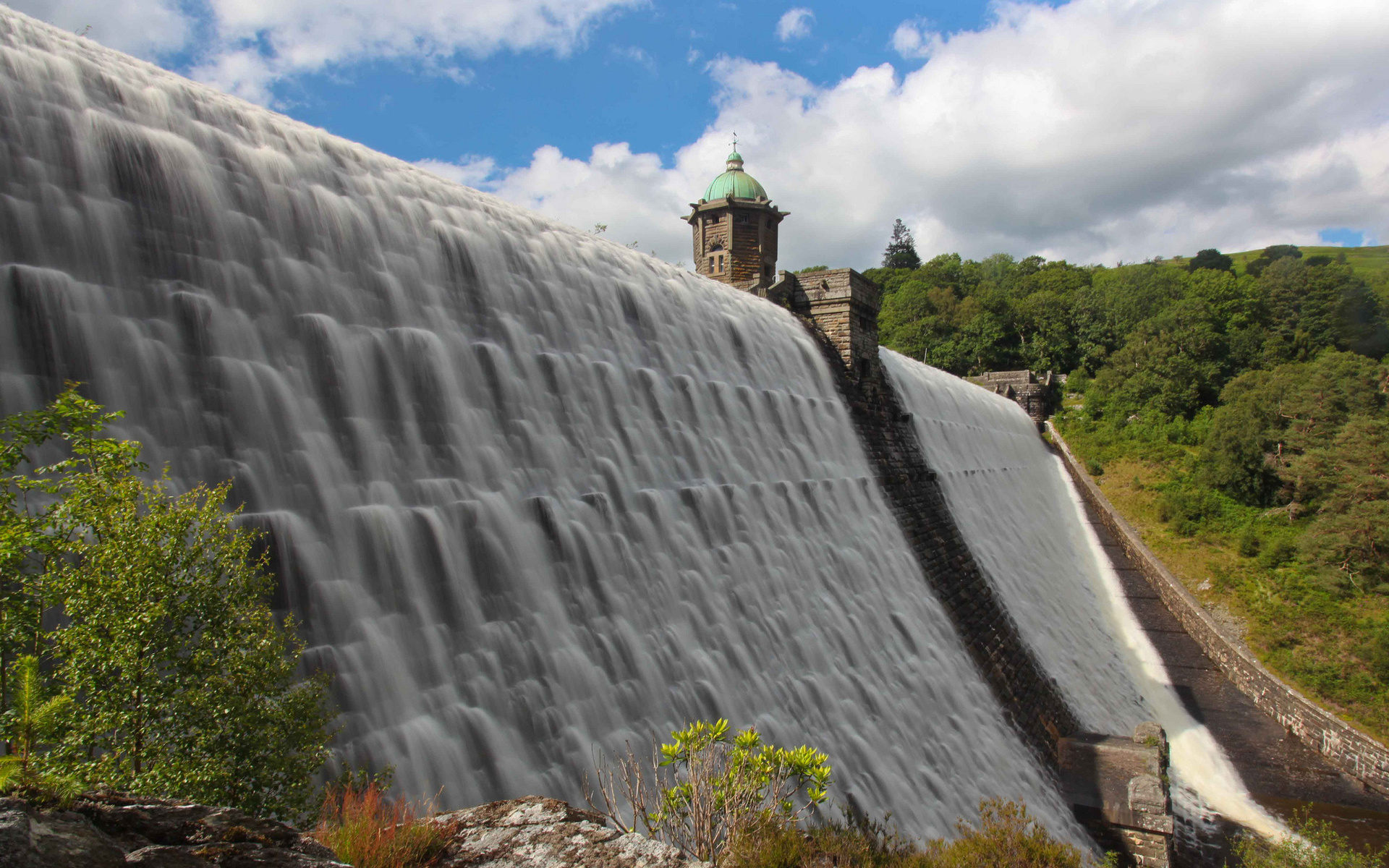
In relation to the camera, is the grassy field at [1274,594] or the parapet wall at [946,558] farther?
the grassy field at [1274,594]

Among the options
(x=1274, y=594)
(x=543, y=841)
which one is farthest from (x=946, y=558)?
(x=1274, y=594)

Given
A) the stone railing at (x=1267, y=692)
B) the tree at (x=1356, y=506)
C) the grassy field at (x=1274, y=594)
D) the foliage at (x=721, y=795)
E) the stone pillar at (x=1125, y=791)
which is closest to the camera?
the foliage at (x=721, y=795)

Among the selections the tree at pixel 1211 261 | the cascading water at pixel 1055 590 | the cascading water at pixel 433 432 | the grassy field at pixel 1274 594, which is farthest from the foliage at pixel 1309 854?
the tree at pixel 1211 261

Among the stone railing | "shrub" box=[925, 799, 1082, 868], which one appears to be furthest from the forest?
"shrub" box=[925, 799, 1082, 868]

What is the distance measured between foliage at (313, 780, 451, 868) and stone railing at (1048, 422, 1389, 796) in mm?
23967

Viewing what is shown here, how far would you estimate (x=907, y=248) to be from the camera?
108 metres

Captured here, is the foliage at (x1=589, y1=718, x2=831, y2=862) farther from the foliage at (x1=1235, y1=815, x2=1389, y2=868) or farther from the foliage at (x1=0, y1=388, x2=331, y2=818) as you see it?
the foliage at (x1=1235, y1=815, x2=1389, y2=868)

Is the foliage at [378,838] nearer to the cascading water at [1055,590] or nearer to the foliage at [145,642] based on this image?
the foliage at [145,642]

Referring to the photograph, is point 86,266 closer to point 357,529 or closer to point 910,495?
point 357,529

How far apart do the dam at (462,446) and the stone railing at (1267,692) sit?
12.8m

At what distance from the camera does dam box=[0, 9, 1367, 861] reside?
4.69 meters

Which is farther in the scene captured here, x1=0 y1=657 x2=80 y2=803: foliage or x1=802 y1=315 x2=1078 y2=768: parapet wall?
x1=802 y1=315 x2=1078 y2=768: parapet wall

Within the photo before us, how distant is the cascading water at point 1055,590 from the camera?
54.6ft

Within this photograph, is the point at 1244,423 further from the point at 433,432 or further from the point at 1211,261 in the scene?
the point at 1211,261
